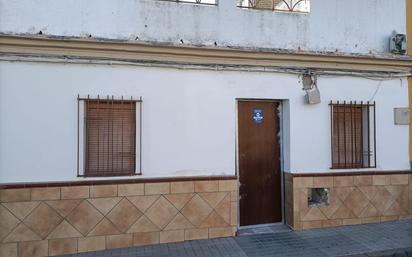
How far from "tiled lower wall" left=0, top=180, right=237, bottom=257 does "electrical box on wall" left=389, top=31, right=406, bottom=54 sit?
3878 mm

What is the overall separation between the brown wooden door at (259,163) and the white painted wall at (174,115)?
279 millimetres

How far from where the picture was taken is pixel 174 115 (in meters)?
5.63

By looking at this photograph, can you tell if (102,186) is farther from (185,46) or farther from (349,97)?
(349,97)

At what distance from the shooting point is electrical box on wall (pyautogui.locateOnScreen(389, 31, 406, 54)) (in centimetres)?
658

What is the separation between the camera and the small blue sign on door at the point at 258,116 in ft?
20.5

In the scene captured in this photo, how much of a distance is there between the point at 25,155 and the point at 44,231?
3.60 feet

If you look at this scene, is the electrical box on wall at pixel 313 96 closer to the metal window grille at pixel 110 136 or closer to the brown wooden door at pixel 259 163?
the brown wooden door at pixel 259 163

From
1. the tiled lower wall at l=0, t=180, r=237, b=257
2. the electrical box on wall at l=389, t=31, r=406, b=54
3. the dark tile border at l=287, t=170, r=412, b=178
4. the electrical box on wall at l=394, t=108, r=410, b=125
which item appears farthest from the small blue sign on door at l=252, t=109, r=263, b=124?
the electrical box on wall at l=389, t=31, r=406, b=54

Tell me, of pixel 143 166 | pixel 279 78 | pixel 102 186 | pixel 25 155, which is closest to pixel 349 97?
pixel 279 78

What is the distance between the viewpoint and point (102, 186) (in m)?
5.29

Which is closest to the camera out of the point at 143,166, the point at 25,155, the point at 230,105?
the point at 25,155

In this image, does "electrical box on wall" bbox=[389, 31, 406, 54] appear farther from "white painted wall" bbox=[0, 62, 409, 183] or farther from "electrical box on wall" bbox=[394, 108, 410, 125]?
"electrical box on wall" bbox=[394, 108, 410, 125]

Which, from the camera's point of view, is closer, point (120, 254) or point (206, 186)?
point (120, 254)

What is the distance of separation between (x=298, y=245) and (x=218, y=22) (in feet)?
12.2
